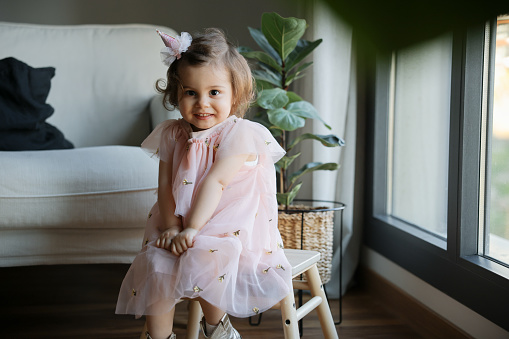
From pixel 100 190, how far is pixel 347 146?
2.71 feet

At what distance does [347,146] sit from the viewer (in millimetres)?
1738

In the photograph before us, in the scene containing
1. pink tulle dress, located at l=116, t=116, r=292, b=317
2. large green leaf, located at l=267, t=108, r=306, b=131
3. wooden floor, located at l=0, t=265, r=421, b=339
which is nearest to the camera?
pink tulle dress, located at l=116, t=116, r=292, b=317

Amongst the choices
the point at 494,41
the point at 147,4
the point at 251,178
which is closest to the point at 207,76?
the point at 251,178

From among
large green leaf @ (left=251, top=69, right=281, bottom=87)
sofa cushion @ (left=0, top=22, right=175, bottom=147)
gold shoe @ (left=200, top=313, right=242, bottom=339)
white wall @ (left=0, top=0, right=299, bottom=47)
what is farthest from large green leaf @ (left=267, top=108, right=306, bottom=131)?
white wall @ (left=0, top=0, right=299, bottom=47)

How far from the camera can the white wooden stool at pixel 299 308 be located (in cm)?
100

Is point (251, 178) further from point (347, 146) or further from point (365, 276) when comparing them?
point (365, 276)

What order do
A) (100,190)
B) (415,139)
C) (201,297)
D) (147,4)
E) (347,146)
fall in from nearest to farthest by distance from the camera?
(201,297) < (100,190) < (415,139) < (347,146) < (147,4)

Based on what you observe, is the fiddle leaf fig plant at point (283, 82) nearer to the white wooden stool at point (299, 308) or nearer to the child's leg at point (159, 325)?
the white wooden stool at point (299, 308)

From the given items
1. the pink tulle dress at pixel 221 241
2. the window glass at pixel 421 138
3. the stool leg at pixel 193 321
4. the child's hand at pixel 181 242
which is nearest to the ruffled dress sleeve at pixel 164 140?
the pink tulle dress at pixel 221 241

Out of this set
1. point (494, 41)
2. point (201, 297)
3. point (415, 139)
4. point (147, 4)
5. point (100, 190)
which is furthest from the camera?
point (147, 4)

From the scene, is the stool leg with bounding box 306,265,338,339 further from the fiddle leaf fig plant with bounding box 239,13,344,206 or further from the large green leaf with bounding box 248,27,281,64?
the large green leaf with bounding box 248,27,281,64

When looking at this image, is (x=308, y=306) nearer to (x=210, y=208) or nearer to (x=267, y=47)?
(x=210, y=208)

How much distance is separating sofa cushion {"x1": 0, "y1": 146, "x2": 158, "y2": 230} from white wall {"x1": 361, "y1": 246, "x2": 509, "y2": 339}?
0.76m

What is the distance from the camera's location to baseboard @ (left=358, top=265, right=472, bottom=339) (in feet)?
4.35
